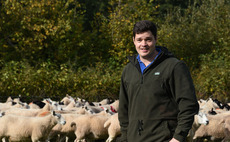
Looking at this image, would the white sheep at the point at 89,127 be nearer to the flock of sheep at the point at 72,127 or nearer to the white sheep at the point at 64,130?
the flock of sheep at the point at 72,127

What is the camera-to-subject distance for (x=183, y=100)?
8.80 ft

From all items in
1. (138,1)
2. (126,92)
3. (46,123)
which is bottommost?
(46,123)

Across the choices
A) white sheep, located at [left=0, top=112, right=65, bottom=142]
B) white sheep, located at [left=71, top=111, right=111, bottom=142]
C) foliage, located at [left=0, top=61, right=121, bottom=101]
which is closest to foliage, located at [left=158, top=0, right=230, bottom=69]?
foliage, located at [left=0, top=61, right=121, bottom=101]

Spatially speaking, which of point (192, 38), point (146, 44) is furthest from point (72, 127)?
point (192, 38)

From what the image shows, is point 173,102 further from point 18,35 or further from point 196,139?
point 18,35

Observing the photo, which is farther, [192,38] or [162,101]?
[192,38]

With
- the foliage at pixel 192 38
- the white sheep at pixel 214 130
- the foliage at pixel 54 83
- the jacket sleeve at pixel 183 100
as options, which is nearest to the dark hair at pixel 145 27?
the jacket sleeve at pixel 183 100

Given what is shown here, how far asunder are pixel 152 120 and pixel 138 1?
22314mm

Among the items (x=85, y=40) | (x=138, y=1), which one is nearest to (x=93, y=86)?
(x=85, y=40)

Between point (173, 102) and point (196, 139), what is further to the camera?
point (196, 139)

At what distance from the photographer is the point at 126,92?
10.2 feet

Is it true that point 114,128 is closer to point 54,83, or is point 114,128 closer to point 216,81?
point 54,83

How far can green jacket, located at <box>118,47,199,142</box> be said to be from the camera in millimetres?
2674

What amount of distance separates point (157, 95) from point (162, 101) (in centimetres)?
6
